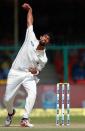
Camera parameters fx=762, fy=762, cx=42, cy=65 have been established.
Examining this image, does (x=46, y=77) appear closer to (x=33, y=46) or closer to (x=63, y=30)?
(x=63, y=30)

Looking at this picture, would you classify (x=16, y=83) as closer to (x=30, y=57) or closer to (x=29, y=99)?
(x=29, y=99)

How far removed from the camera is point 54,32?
24438 millimetres

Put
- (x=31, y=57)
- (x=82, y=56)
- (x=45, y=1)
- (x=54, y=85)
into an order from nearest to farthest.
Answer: (x=31, y=57)
(x=54, y=85)
(x=82, y=56)
(x=45, y=1)

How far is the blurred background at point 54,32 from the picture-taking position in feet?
66.3

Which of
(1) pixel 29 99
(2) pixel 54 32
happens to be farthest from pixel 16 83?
(2) pixel 54 32

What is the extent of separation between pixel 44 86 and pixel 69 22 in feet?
19.1

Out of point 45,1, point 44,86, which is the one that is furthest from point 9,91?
point 45,1

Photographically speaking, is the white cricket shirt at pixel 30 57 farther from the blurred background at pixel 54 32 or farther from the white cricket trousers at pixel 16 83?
the blurred background at pixel 54 32

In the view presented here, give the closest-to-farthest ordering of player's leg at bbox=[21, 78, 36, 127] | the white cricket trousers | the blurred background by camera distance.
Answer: player's leg at bbox=[21, 78, 36, 127], the white cricket trousers, the blurred background

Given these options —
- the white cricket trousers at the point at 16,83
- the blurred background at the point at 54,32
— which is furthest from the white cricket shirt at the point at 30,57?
the blurred background at the point at 54,32

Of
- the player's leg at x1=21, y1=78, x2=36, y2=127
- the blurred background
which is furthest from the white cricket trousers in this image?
the blurred background

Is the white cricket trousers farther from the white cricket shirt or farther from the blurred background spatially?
the blurred background

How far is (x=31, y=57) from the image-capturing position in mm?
13648

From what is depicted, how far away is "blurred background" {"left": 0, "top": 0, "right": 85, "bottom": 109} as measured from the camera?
20.2m
